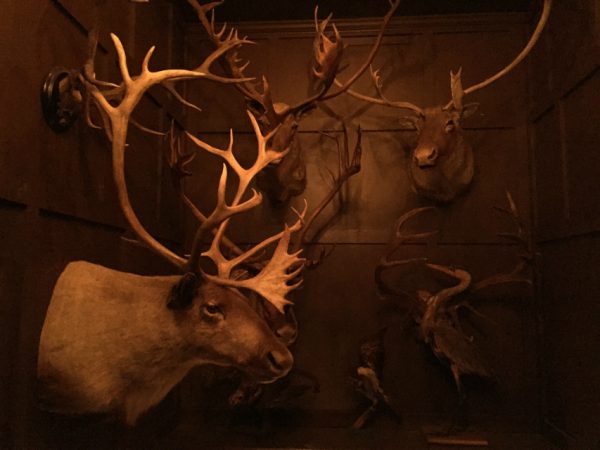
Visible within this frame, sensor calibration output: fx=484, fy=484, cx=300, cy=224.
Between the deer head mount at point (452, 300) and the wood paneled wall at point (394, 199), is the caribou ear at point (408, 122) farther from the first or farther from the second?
the deer head mount at point (452, 300)

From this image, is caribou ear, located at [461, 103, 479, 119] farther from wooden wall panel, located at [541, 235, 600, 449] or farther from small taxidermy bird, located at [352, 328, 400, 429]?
small taxidermy bird, located at [352, 328, 400, 429]

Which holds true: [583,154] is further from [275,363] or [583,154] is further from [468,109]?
[275,363]

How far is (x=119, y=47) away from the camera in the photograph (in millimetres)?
1606

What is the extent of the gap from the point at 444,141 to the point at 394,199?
1.86 feet

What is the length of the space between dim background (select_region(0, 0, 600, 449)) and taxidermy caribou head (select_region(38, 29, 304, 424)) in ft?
0.76

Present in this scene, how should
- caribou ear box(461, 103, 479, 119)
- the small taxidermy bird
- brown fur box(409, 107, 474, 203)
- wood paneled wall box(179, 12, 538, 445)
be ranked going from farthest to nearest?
wood paneled wall box(179, 12, 538, 445)
caribou ear box(461, 103, 479, 119)
brown fur box(409, 107, 474, 203)
the small taxidermy bird

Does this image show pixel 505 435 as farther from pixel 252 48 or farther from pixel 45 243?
pixel 252 48

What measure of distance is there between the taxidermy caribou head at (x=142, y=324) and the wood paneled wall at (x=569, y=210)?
152cm

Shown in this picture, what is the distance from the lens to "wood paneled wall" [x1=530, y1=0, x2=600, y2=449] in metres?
2.24

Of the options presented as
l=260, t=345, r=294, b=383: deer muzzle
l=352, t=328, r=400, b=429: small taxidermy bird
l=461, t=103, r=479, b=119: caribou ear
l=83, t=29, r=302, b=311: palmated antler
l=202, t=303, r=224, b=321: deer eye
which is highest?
l=461, t=103, r=479, b=119: caribou ear

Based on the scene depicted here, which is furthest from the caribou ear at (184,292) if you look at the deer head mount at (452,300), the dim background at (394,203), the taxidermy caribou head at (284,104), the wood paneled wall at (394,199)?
the wood paneled wall at (394,199)

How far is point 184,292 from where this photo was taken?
158 centimetres

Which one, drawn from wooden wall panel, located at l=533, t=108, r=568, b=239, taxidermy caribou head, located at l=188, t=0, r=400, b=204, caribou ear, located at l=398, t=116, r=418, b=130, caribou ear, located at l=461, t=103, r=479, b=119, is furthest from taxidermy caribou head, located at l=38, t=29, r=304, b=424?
wooden wall panel, located at l=533, t=108, r=568, b=239

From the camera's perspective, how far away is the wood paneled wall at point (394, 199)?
2896 millimetres
